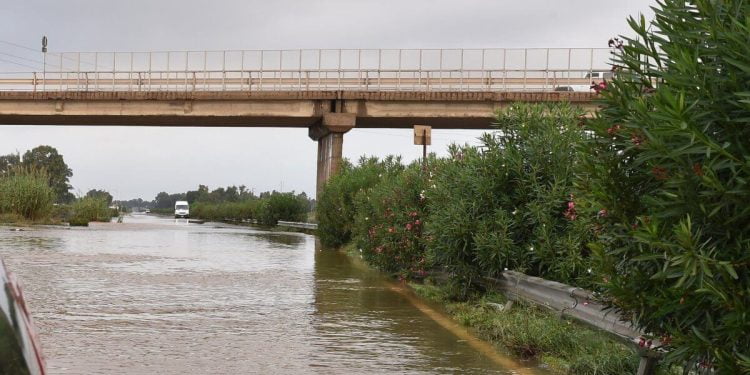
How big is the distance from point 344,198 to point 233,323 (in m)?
19.1

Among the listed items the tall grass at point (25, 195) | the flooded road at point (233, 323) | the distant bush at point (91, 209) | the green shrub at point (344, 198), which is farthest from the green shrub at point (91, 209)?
the flooded road at point (233, 323)

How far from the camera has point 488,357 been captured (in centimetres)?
862

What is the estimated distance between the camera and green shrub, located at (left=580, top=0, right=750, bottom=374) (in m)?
4.44

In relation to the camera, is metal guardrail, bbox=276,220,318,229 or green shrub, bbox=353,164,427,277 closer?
green shrub, bbox=353,164,427,277

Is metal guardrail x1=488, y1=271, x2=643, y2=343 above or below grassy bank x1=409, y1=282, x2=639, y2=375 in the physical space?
above

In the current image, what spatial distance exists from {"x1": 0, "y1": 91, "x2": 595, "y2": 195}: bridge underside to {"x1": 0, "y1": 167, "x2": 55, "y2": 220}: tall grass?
435 cm

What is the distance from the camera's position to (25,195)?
4672 cm

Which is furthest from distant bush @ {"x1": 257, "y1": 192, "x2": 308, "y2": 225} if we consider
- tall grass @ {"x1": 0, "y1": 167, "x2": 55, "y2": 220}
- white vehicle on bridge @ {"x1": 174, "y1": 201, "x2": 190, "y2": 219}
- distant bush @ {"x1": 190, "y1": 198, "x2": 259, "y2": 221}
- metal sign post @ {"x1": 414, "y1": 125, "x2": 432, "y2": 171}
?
white vehicle on bridge @ {"x1": 174, "y1": 201, "x2": 190, "y2": 219}

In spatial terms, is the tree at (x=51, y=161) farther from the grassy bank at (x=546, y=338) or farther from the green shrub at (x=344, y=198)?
the grassy bank at (x=546, y=338)

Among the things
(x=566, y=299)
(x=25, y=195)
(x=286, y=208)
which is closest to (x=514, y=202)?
(x=566, y=299)

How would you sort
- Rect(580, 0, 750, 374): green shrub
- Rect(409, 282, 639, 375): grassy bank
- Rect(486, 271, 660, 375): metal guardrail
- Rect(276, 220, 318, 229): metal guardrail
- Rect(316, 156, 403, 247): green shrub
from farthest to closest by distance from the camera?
→ 1. Rect(276, 220, 318, 229): metal guardrail
2. Rect(316, 156, 403, 247): green shrub
3. Rect(409, 282, 639, 375): grassy bank
4. Rect(486, 271, 660, 375): metal guardrail
5. Rect(580, 0, 750, 374): green shrub

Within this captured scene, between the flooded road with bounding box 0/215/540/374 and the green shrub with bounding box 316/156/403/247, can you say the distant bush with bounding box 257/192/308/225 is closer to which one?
the green shrub with bounding box 316/156/403/247

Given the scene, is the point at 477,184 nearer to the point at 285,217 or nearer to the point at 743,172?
the point at 743,172

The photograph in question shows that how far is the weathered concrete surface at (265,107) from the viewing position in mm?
46688
